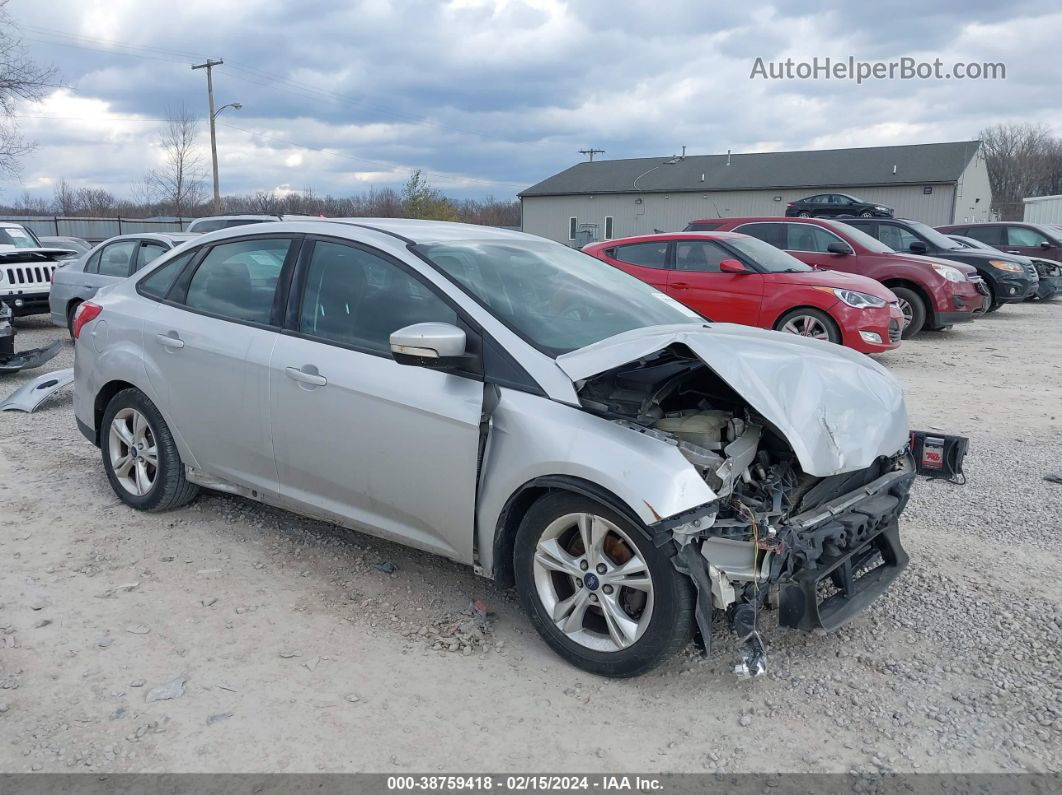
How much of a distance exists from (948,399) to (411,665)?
662cm

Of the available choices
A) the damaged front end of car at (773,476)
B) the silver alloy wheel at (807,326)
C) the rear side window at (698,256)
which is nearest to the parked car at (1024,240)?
the rear side window at (698,256)

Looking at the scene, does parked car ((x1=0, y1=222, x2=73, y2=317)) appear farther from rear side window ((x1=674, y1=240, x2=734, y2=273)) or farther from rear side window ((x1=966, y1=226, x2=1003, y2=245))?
rear side window ((x1=966, y1=226, x2=1003, y2=245))

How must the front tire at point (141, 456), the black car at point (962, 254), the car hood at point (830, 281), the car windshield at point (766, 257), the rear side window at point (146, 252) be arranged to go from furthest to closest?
the black car at point (962, 254), the rear side window at point (146, 252), the car windshield at point (766, 257), the car hood at point (830, 281), the front tire at point (141, 456)

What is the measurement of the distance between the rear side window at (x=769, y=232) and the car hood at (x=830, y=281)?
278 centimetres

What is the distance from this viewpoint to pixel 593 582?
10.4ft

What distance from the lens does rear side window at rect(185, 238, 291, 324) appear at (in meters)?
4.24

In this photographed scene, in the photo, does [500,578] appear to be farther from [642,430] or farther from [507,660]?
[642,430]

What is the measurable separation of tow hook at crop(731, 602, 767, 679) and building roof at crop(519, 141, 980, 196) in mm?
40747

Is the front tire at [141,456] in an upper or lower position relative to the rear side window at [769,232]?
lower

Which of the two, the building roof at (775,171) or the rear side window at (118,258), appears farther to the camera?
the building roof at (775,171)

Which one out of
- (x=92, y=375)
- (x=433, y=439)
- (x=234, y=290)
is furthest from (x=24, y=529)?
(x=433, y=439)

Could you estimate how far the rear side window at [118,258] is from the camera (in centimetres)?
1083

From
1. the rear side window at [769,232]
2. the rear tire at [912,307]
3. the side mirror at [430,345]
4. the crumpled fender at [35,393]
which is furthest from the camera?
the rear side window at [769,232]

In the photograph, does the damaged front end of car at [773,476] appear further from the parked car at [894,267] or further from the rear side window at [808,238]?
the rear side window at [808,238]
